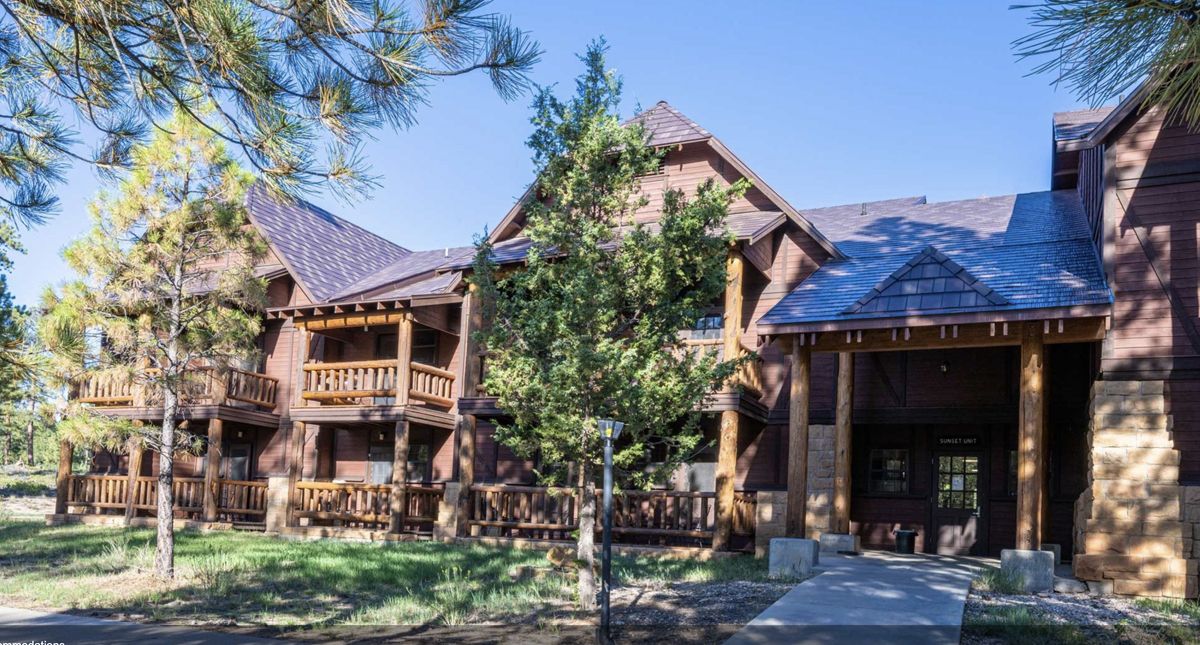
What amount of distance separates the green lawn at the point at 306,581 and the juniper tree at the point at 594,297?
1.63 metres

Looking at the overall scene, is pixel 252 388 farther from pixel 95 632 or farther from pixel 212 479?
pixel 95 632

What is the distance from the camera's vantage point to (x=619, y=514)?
59.8 ft

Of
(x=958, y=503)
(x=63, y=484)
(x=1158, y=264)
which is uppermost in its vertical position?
(x=1158, y=264)

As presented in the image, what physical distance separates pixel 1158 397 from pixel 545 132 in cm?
854

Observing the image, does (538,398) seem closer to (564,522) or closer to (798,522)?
(798,522)

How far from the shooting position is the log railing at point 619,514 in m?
17.6

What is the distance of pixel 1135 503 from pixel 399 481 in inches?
515

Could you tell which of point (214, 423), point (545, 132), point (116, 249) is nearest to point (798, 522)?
point (545, 132)

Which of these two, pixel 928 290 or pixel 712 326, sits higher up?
pixel 928 290

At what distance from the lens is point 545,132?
12492mm

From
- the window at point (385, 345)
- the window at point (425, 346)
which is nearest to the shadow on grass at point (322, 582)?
the window at point (425, 346)

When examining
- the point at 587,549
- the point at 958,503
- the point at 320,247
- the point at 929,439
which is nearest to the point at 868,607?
the point at 587,549

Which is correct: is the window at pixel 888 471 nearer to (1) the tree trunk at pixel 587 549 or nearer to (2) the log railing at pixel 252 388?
(1) the tree trunk at pixel 587 549

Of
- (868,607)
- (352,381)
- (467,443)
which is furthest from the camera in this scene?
(352,381)
